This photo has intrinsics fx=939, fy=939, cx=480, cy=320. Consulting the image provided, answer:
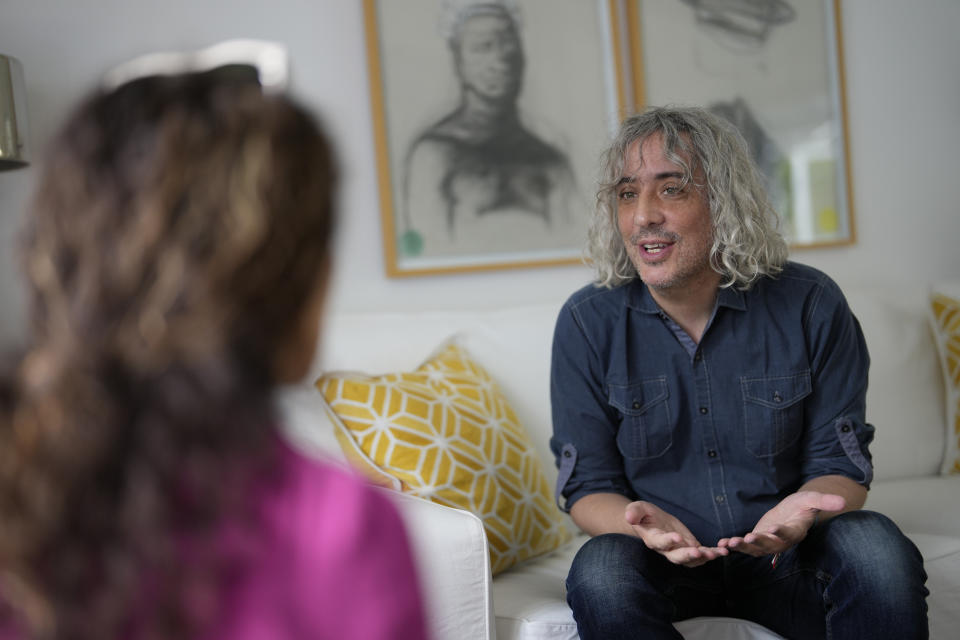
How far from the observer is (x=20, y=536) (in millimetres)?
568

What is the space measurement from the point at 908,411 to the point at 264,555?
2259mm

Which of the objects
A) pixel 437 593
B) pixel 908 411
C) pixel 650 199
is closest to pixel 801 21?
pixel 908 411

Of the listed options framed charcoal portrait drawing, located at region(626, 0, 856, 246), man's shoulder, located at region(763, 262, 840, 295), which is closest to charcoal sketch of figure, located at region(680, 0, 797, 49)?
framed charcoal portrait drawing, located at region(626, 0, 856, 246)

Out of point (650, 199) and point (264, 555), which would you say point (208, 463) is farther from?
point (650, 199)

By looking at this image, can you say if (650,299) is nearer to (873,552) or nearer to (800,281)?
(800,281)

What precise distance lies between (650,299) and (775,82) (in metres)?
1.49

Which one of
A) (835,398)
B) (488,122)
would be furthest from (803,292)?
(488,122)

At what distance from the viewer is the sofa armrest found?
1446 mm

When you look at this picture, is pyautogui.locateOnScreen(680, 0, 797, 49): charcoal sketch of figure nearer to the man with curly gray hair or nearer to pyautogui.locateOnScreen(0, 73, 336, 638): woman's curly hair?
the man with curly gray hair

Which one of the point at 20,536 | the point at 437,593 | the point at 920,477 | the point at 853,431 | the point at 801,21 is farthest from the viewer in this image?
the point at 801,21

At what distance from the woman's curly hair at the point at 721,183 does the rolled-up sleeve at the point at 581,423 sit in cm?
15

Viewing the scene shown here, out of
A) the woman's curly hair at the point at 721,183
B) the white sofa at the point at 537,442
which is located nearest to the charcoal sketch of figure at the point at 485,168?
the white sofa at the point at 537,442

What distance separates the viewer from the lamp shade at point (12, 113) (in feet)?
5.96

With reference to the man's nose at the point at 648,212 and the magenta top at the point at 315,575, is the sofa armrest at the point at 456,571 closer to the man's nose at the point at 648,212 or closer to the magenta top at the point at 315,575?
the man's nose at the point at 648,212
